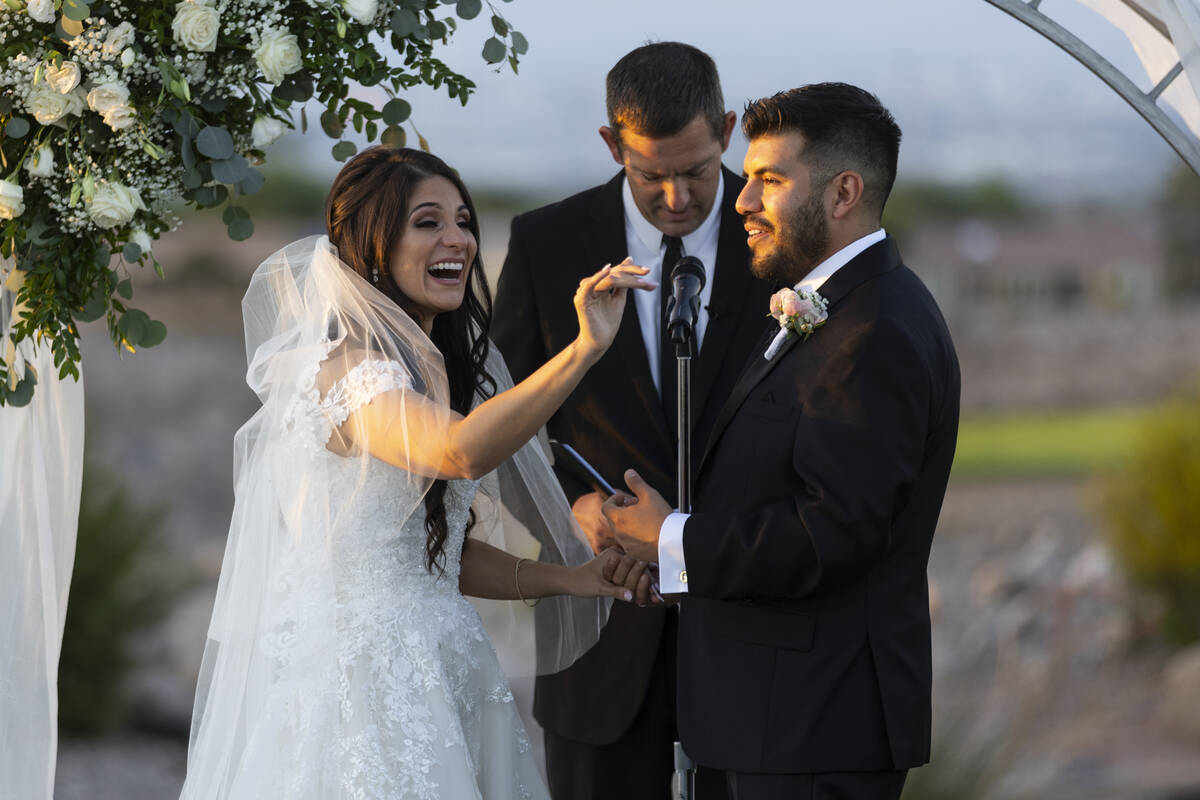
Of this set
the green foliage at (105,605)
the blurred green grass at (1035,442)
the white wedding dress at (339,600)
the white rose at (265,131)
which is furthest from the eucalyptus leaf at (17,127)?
the blurred green grass at (1035,442)

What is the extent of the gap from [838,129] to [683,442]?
74cm

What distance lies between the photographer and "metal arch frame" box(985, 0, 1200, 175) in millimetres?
2984

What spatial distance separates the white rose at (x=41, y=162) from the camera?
2838 millimetres

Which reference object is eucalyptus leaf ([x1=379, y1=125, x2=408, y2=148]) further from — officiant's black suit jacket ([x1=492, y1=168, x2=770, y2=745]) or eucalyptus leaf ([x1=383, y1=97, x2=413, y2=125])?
officiant's black suit jacket ([x1=492, y1=168, x2=770, y2=745])

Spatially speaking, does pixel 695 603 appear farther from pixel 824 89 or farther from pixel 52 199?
pixel 52 199

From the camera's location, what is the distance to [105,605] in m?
7.62

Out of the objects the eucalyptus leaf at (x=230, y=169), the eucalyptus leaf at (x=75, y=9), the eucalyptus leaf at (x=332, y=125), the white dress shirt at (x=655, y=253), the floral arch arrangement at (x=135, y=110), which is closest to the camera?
the eucalyptus leaf at (x=75, y=9)

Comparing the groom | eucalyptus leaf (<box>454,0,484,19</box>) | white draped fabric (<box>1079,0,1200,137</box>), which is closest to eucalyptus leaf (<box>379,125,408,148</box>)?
eucalyptus leaf (<box>454,0,484,19</box>)

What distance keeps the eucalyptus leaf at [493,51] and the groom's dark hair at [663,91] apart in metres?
0.41

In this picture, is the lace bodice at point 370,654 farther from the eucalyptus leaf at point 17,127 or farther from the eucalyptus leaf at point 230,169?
the eucalyptus leaf at point 17,127

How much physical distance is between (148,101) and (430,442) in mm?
1017

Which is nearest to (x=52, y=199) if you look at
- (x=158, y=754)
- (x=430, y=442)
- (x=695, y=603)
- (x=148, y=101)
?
(x=148, y=101)

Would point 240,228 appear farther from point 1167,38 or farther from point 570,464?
point 1167,38

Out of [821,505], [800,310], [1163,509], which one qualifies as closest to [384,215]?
[800,310]
